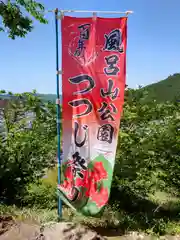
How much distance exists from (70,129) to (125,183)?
1927 mm

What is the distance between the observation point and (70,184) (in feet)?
11.9

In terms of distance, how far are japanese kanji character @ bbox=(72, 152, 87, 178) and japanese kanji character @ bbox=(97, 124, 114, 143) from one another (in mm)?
427

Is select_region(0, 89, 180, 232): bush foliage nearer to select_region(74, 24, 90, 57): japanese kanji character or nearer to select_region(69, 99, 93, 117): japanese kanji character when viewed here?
select_region(69, 99, 93, 117): japanese kanji character

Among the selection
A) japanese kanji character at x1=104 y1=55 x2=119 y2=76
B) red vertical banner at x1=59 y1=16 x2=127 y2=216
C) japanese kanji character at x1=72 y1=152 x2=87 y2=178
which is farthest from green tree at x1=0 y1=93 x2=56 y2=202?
japanese kanji character at x1=104 y1=55 x2=119 y2=76

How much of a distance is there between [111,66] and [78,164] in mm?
1483

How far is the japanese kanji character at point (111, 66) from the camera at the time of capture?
3309 mm

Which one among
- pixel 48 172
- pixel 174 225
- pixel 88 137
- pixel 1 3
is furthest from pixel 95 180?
pixel 1 3

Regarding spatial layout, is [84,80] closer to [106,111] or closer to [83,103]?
[83,103]

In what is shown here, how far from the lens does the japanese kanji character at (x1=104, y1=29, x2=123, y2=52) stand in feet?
10.8

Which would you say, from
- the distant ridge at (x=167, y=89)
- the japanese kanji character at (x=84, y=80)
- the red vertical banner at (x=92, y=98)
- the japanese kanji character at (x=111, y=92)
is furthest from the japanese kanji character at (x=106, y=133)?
the distant ridge at (x=167, y=89)

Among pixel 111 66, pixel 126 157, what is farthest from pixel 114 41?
pixel 126 157

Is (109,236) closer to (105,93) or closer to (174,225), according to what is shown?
(174,225)

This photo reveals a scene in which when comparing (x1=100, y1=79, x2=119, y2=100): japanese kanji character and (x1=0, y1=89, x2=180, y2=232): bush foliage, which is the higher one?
(x1=100, y1=79, x2=119, y2=100): japanese kanji character

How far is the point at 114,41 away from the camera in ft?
10.8
